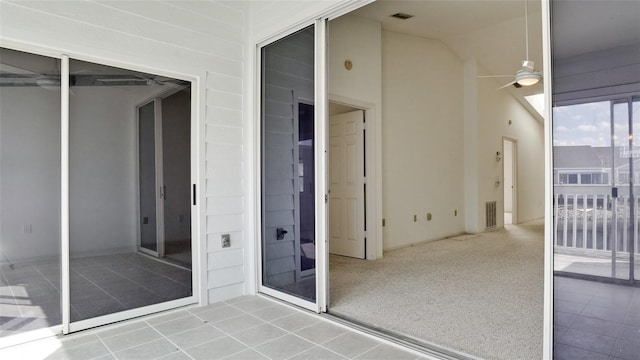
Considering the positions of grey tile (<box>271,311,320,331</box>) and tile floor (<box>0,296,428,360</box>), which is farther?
grey tile (<box>271,311,320,331</box>)

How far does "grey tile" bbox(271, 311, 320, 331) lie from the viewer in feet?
9.77

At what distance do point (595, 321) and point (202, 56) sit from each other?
348 cm

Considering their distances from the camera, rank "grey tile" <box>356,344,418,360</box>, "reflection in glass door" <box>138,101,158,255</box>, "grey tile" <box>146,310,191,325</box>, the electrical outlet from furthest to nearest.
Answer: the electrical outlet < "reflection in glass door" <box>138,101,158,255</box> < "grey tile" <box>146,310,191,325</box> < "grey tile" <box>356,344,418,360</box>

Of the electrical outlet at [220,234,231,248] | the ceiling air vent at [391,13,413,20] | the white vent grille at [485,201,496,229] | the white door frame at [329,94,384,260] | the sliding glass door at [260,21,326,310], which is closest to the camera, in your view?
the sliding glass door at [260,21,326,310]

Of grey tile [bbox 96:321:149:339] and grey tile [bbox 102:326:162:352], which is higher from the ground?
grey tile [bbox 96:321:149:339]

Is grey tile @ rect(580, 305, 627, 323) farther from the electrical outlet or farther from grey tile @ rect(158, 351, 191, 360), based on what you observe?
the electrical outlet

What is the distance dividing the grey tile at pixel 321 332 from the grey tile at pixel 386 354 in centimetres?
35

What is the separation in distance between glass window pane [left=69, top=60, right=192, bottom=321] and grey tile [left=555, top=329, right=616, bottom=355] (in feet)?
9.51

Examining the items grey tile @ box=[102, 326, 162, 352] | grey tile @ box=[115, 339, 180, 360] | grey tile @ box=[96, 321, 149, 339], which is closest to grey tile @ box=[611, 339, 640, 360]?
grey tile @ box=[115, 339, 180, 360]

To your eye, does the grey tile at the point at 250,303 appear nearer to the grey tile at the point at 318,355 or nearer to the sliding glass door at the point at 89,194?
the sliding glass door at the point at 89,194

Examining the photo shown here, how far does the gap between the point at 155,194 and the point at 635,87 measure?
329 cm

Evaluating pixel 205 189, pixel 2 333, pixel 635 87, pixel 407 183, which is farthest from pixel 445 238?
pixel 2 333

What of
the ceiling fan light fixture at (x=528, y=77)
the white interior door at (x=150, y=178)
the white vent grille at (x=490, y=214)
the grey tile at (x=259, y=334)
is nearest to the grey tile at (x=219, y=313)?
the grey tile at (x=259, y=334)

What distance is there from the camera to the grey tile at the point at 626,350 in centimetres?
182
